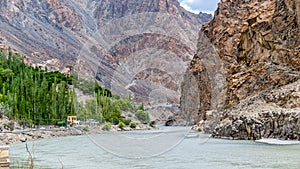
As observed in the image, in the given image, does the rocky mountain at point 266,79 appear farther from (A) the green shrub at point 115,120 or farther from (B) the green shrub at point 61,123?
(A) the green shrub at point 115,120

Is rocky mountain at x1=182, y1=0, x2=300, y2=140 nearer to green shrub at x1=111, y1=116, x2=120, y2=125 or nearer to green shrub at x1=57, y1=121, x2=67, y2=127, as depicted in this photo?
green shrub at x1=57, y1=121, x2=67, y2=127

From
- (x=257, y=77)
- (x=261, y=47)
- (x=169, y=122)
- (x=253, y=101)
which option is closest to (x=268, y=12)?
(x=261, y=47)

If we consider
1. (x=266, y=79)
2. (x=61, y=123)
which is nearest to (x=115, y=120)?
(x=61, y=123)

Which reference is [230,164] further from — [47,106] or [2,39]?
[2,39]

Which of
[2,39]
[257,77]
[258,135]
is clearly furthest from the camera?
[2,39]

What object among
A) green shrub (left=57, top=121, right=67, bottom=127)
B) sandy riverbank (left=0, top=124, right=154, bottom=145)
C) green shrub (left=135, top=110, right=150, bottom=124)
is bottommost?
sandy riverbank (left=0, top=124, right=154, bottom=145)

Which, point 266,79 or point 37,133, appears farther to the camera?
point 37,133

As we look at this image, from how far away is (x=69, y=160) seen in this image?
2650 centimetres

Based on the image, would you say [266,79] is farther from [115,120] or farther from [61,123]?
[115,120]

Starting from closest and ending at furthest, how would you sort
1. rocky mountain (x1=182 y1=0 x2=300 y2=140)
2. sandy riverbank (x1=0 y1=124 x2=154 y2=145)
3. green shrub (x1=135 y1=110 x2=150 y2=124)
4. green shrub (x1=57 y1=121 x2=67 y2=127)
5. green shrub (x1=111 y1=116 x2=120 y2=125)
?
1. rocky mountain (x1=182 y1=0 x2=300 y2=140)
2. sandy riverbank (x1=0 y1=124 x2=154 y2=145)
3. green shrub (x1=57 y1=121 x2=67 y2=127)
4. green shrub (x1=111 y1=116 x2=120 y2=125)
5. green shrub (x1=135 y1=110 x2=150 y2=124)

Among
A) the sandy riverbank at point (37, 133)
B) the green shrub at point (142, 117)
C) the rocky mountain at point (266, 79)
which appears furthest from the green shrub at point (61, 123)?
the green shrub at point (142, 117)

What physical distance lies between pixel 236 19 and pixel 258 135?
46168 mm

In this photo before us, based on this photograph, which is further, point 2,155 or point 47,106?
point 47,106

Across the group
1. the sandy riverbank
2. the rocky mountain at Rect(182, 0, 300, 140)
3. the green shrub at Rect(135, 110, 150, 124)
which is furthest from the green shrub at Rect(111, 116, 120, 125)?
the rocky mountain at Rect(182, 0, 300, 140)
